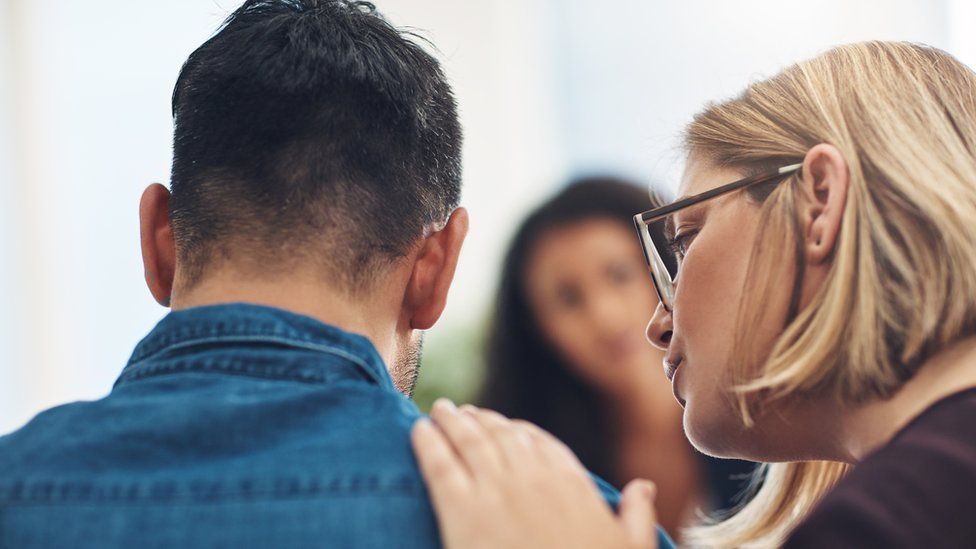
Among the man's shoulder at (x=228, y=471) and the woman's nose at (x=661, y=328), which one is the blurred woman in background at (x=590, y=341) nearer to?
the woman's nose at (x=661, y=328)

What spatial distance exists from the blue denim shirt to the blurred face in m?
1.49

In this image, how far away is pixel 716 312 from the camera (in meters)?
1.05

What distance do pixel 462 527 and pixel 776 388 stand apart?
422 mm

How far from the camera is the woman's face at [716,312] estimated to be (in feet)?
3.34

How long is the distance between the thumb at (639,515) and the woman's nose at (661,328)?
16.5 inches

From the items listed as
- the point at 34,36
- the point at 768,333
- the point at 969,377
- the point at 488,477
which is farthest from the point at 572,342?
the point at 34,36

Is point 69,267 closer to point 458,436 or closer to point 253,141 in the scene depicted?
point 253,141

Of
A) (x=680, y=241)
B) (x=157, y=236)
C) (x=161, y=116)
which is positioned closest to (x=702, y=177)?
(x=680, y=241)

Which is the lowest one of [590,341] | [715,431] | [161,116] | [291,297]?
[590,341]

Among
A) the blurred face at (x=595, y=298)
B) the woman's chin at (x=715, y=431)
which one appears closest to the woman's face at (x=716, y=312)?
the woman's chin at (x=715, y=431)

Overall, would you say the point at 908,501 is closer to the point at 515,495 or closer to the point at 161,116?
the point at 515,495

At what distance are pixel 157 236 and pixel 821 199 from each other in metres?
0.64

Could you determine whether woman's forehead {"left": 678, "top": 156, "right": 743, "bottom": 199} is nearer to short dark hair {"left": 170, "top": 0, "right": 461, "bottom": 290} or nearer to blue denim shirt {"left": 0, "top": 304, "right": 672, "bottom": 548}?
short dark hair {"left": 170, "top": 0, "right": 461, "bottom": 290}

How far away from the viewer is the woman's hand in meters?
0.69
